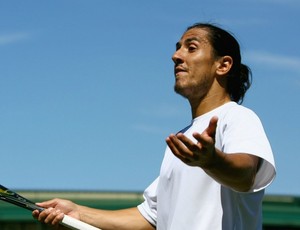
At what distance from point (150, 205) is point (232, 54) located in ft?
4.06

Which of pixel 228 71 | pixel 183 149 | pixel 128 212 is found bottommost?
pixel 128 212

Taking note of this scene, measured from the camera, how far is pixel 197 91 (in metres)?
6.53

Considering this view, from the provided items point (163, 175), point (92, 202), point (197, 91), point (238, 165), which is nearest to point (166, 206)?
point (163, 175)

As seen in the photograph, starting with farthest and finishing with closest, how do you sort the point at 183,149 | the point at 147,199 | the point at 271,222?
the point at 271,222
the point at 147,199
the point at 183,149

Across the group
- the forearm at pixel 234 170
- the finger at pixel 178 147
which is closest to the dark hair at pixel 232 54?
the forearm at pixel 234 170

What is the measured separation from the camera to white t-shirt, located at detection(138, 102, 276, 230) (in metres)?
5.83

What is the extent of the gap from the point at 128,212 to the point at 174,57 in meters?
1.34

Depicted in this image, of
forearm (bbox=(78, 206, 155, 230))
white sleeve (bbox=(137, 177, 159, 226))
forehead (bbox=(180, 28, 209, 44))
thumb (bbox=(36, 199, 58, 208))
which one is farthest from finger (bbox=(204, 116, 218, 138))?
thumb (bbox=(36, 199, 58, 208))

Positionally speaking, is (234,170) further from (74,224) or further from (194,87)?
(74,224)

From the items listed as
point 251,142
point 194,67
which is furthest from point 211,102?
point 251,142

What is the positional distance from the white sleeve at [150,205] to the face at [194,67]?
2.67 ft

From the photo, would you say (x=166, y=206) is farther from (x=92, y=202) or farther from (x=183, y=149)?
(x=92, y=202)

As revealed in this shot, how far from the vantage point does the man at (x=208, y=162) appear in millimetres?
5492

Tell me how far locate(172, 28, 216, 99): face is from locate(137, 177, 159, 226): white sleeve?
0.81 m
